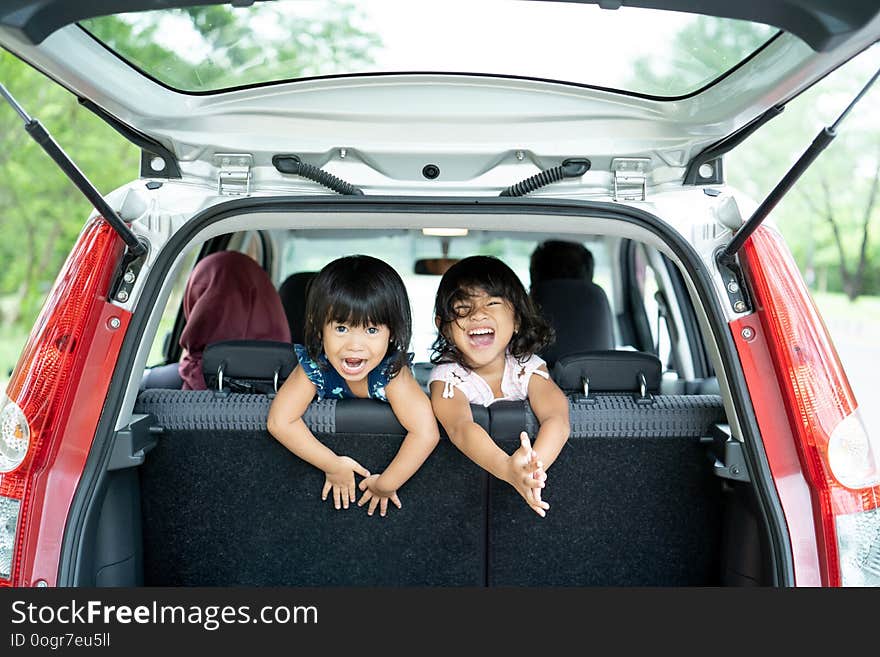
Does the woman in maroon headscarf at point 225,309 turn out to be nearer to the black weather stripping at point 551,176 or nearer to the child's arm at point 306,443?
the child's arm at point 306,443

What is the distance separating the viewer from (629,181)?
6.69 feet

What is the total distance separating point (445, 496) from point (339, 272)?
1.99ft

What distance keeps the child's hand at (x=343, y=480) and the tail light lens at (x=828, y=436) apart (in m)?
0.97

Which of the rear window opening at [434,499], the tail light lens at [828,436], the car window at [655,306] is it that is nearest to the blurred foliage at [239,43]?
the rear window opening at [434,499]

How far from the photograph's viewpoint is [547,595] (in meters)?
1.71

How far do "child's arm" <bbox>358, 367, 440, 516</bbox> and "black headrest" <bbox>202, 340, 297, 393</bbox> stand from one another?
1.02 ft

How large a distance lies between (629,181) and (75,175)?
1197 mm

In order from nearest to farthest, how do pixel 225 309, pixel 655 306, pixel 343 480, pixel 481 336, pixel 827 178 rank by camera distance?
1. pixel 343 480
2. pixel 481 336
3. pixel 225 309
4. pixel 655 306
5. pixel 827 178

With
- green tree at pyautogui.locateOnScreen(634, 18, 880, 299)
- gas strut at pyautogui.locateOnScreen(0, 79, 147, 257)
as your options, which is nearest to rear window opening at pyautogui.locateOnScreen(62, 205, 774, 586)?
gas strut at pyautogui.locateOnScreen(0, 79, 147, 257)

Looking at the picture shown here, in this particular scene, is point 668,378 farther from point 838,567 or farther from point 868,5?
point 868,5

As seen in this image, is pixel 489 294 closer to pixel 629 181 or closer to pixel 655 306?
pixel 629 181

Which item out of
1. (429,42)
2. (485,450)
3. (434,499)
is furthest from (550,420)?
(429,42)

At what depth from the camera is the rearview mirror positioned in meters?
4.00

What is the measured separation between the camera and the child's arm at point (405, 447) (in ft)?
6.64
